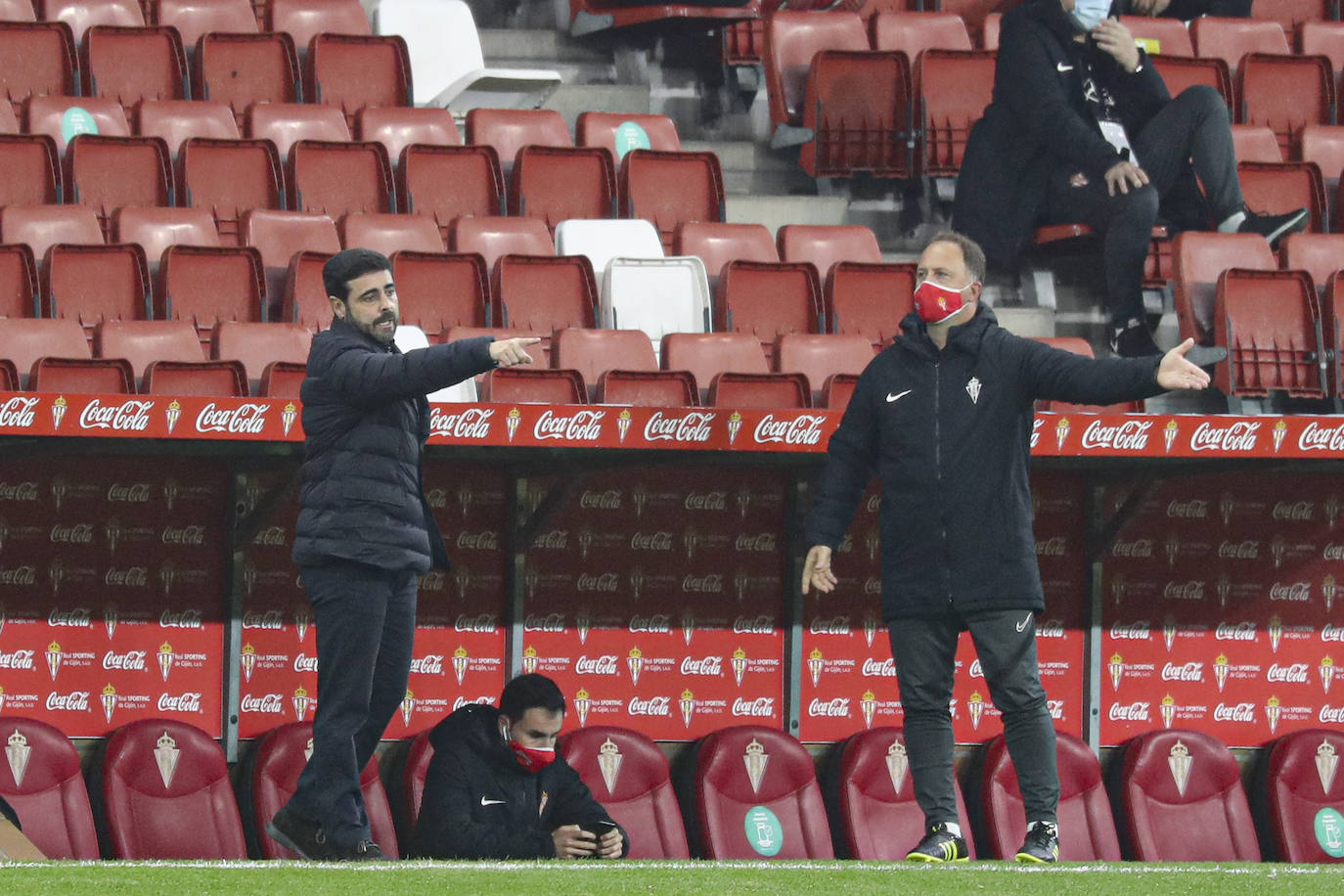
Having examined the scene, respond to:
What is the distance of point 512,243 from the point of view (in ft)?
29.1

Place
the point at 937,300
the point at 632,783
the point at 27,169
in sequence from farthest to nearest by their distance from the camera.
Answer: the point at 27,169 < the point at 632,783 < the point at 937,300

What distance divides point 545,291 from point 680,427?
82.1 inches

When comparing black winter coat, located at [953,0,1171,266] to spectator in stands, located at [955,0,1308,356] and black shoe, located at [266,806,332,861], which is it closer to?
spectator in stands, located at [955,0,1308,356]

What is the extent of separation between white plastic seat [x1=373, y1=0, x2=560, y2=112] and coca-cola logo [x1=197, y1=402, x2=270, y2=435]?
16.2 ft

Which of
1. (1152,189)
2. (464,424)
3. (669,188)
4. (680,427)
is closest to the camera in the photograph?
(464,424)

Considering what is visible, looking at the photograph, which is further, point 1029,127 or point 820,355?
point 1029,127

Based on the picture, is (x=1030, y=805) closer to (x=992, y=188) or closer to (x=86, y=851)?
(x=86, y=851)

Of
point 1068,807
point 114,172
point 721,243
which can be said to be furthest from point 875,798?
point 114,172

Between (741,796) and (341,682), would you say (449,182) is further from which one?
(341,682)

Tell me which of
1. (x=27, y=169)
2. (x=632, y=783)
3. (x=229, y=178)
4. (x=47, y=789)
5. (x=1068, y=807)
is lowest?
(x=1068, y=807)

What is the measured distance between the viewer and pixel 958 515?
5711 mm

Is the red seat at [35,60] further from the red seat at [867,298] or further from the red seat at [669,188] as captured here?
the red seat at [867,298]

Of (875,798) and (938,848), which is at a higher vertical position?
(938,848)

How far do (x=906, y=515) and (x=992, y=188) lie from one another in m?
3.87
